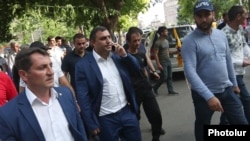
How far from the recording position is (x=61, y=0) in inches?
520

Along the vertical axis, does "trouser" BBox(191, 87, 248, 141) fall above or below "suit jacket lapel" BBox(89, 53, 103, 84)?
below

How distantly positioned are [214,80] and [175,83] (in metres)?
7.30

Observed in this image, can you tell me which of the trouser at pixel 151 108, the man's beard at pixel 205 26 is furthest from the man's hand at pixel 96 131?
the trouser at pixel 151 108

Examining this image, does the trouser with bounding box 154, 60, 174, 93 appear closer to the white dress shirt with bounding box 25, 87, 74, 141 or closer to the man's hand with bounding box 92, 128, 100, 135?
the man's hand with bounding box 92, 128, 100, 135

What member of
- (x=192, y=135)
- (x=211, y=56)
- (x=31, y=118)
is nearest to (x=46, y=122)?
(x=31, y=118)

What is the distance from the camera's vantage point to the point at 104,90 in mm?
3588

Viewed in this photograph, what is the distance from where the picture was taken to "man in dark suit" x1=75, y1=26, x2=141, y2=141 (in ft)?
11.7

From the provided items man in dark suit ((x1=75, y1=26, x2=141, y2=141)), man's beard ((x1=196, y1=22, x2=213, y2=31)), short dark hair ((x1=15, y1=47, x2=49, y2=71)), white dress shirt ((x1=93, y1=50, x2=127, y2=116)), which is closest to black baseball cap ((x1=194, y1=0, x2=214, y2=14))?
man's beard ((x1=196, y1=22, x2=213, y2=31))

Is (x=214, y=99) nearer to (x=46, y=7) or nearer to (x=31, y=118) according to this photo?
(x=31, y=118)

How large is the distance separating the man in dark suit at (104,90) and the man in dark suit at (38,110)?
99 centimetres

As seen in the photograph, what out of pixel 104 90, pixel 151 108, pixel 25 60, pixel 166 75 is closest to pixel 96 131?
pixel 104 90

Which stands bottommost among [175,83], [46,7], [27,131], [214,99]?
[175,83]

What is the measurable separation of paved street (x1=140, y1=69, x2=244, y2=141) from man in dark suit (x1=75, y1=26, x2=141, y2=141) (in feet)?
6.52

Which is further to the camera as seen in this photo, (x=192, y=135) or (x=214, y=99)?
(x=192, y=135)
